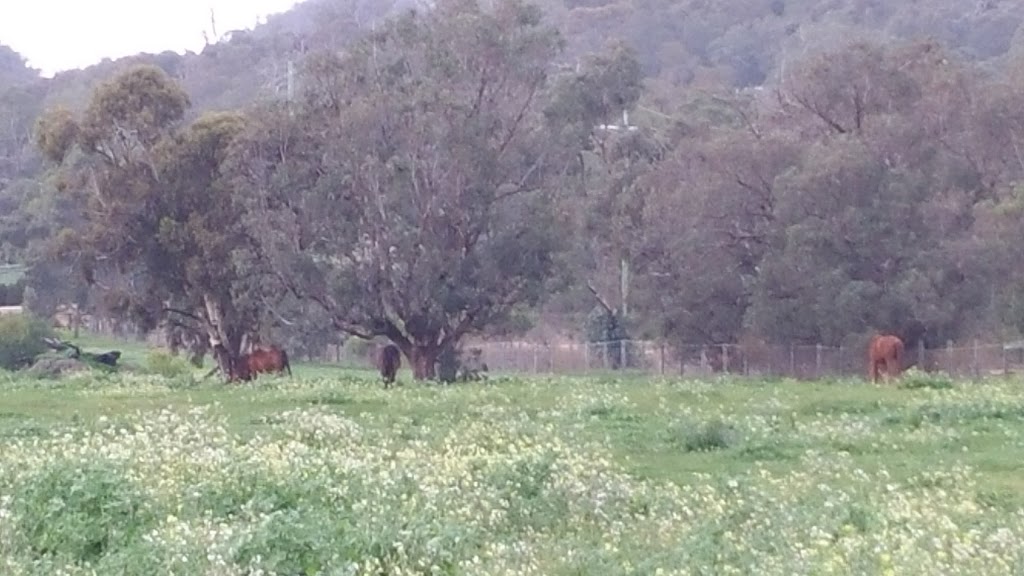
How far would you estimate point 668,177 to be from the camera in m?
49.1

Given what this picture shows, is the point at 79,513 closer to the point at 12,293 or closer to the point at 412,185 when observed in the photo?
the point at 412,185

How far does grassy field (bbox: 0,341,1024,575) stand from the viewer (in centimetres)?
947

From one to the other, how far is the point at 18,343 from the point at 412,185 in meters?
18.0

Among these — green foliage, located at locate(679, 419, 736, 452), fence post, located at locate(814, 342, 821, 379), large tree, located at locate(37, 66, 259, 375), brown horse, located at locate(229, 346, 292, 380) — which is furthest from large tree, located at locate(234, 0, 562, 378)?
green foliage, located at locate(679, 419, 736, 452)

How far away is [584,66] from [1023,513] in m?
43.1

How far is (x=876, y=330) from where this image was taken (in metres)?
42.2

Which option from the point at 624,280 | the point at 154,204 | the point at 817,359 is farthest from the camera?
the point at 624,280

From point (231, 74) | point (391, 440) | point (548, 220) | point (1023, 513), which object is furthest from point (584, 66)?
point (231, 74)

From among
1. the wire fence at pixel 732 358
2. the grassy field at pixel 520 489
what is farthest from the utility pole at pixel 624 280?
the grassy field at pixel 520 489

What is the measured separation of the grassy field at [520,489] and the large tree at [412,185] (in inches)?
499

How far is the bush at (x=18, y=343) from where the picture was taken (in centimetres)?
4944

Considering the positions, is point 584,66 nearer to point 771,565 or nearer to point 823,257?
point 823,257

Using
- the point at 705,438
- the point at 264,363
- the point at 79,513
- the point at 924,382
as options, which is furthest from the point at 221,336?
the point at 79,513

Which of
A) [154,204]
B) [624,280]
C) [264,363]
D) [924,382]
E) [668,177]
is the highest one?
[668,177]
